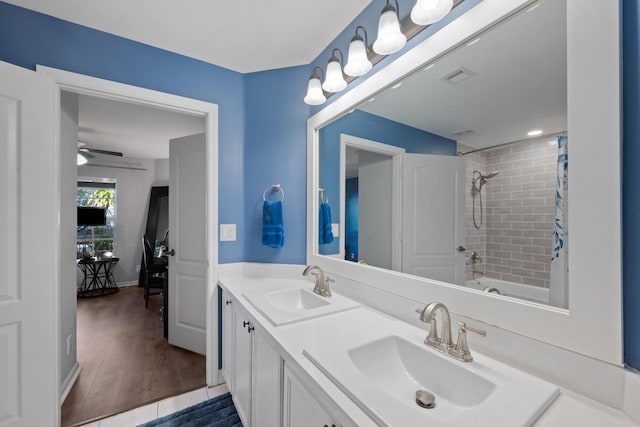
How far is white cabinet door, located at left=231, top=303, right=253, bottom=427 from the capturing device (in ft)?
4.31

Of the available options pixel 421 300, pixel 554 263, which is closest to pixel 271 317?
pixel 421 300

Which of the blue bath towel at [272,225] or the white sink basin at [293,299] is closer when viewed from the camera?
the white sink basin at [293,299]

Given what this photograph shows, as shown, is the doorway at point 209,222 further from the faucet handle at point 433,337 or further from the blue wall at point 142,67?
the faucet handle at point 433,337

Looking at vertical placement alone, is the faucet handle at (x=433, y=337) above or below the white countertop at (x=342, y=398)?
above

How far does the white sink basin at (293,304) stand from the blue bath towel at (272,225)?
0.39 m

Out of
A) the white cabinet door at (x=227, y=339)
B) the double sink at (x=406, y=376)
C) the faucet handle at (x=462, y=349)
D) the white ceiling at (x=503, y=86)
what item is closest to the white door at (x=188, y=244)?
the white cabinet door at (x=227, y=339)

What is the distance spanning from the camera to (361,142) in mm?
1522

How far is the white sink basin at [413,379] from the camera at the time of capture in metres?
0.58

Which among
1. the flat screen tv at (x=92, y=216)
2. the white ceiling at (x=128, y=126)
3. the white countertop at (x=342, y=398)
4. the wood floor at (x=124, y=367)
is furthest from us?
the flat screen tv at (x=92, y=216)

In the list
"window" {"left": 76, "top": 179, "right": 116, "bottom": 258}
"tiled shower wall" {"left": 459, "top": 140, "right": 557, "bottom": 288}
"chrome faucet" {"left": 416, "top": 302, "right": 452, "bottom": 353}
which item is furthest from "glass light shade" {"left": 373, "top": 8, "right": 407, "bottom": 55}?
"window" {"left": 76, "top": 179, "right": 116, "bottom": 258}

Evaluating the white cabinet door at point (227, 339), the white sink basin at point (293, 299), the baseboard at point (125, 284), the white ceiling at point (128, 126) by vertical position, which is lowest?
the baseboard at point (125, 284)

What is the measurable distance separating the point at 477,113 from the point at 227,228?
1.68 meters

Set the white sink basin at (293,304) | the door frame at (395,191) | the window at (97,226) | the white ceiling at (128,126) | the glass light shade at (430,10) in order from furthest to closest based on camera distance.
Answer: the window at (97,226), the white ceiling at (128,126), the door frame at (395,191), the white sink basin at (293,304), the glass light shade at (430,10)

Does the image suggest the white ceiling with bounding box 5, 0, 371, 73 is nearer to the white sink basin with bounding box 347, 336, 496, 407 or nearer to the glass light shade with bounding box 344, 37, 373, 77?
the glass light shade with bounding box 344, 37, 373, 77
